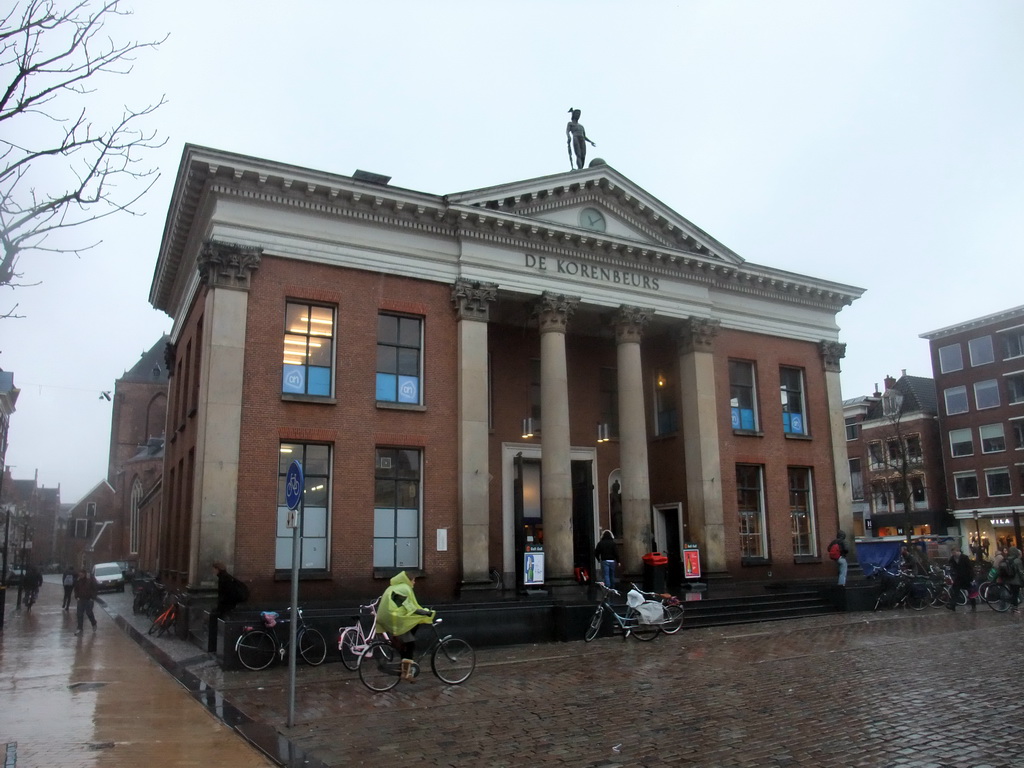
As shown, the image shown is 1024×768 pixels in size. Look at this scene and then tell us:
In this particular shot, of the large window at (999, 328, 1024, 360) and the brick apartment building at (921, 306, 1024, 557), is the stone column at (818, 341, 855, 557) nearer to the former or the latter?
the brick apartment building at (921, 306, 1024, 557)

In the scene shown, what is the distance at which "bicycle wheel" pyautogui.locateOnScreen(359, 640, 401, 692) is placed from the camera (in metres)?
11.6

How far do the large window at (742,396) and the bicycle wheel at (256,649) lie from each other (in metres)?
17.6

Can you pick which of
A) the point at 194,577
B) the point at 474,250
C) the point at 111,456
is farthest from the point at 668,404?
the point at 111,456

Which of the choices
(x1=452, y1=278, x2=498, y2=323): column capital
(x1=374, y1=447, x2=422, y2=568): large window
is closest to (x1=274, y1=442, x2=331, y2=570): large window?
(x1=374, y1=447, x2=422, y2=568): large window

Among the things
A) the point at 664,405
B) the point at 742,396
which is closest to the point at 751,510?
the point at 742,396

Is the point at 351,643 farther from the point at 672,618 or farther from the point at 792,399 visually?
the point at 792,399

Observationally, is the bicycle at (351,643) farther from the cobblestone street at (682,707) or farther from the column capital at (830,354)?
the column capital at (830,354)

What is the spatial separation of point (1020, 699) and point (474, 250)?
1633 cm

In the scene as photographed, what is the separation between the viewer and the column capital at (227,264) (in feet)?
61.3

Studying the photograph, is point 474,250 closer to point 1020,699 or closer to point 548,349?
point 548,349

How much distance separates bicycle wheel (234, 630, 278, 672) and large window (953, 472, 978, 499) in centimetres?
5062

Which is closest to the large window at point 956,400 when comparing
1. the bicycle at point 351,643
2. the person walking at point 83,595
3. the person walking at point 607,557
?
the person walking at point 607,557

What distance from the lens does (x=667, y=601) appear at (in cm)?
1778

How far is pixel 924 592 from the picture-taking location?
2383 centimetres
